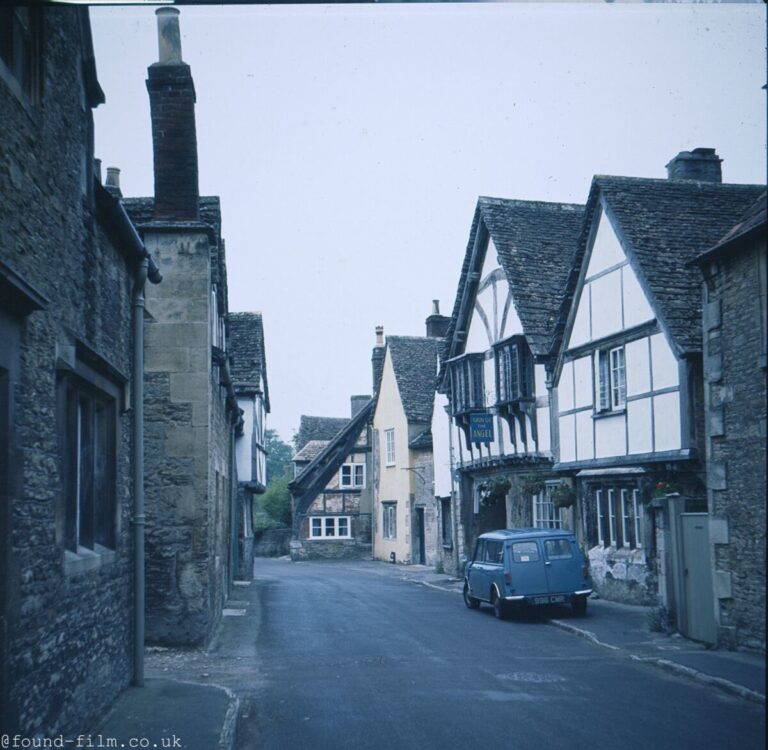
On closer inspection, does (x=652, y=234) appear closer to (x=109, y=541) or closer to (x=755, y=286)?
(x=755, y=286)

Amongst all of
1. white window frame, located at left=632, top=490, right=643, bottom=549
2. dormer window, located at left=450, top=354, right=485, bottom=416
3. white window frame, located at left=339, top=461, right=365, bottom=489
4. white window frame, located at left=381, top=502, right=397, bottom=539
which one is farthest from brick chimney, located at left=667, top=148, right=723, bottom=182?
white window frame, located at left=339, top=461, right=365, bottom=489

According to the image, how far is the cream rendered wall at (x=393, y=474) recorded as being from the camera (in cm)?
3856

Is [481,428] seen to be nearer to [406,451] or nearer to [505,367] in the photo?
[505,367]

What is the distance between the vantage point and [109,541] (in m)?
9.61

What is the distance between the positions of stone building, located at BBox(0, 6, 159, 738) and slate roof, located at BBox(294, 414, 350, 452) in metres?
47.1

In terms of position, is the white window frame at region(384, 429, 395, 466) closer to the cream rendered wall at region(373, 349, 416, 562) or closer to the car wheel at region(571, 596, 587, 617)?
the cream rendered wall at region(373, 349, 416, 562)

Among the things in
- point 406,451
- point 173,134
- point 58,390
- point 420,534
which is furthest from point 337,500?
point 58,390

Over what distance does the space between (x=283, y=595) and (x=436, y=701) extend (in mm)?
14257

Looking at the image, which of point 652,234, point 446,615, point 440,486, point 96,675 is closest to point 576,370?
point 652,234

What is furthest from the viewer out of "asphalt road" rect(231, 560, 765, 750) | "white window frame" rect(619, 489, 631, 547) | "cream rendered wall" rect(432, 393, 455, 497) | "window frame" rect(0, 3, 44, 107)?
"cream rendered wall" rect(432, 393, 455, 497)

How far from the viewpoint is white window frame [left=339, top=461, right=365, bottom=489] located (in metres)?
45.1

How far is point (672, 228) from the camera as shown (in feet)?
64.0

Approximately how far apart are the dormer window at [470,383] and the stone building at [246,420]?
6405 millimetres

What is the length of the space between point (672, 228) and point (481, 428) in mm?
8094
